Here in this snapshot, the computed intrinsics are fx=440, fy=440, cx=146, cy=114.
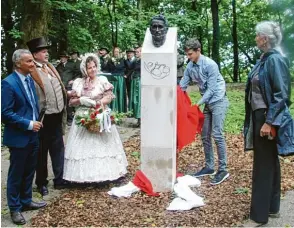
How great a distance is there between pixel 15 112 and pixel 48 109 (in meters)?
0.84

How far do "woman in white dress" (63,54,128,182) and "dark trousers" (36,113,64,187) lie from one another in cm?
11

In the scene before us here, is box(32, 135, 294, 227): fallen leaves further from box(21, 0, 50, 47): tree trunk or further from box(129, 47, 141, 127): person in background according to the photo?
box(21, 0, 50, 47): tree trunk

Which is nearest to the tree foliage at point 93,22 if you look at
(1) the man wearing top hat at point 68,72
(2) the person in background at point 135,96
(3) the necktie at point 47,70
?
(1) the man wearing top hat at point 68,72

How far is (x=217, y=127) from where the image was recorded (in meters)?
5.71

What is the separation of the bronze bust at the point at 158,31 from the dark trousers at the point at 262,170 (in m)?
1.53

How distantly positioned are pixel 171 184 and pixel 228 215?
971 millimetres

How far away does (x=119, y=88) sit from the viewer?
10555mm

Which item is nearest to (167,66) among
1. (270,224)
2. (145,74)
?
(145,74)

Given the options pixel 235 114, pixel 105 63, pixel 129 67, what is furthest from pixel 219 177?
pixel 105 63

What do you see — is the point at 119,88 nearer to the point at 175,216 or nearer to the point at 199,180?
the point at 199,180

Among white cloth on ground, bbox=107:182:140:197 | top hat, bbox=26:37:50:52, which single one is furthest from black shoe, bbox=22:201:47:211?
top hat, bbox=26:37:50:52

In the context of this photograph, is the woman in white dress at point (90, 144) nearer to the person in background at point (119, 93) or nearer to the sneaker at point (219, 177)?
the sneaker at point (219, 177)

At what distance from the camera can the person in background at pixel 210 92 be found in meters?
5.63

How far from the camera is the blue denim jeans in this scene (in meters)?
5.70
